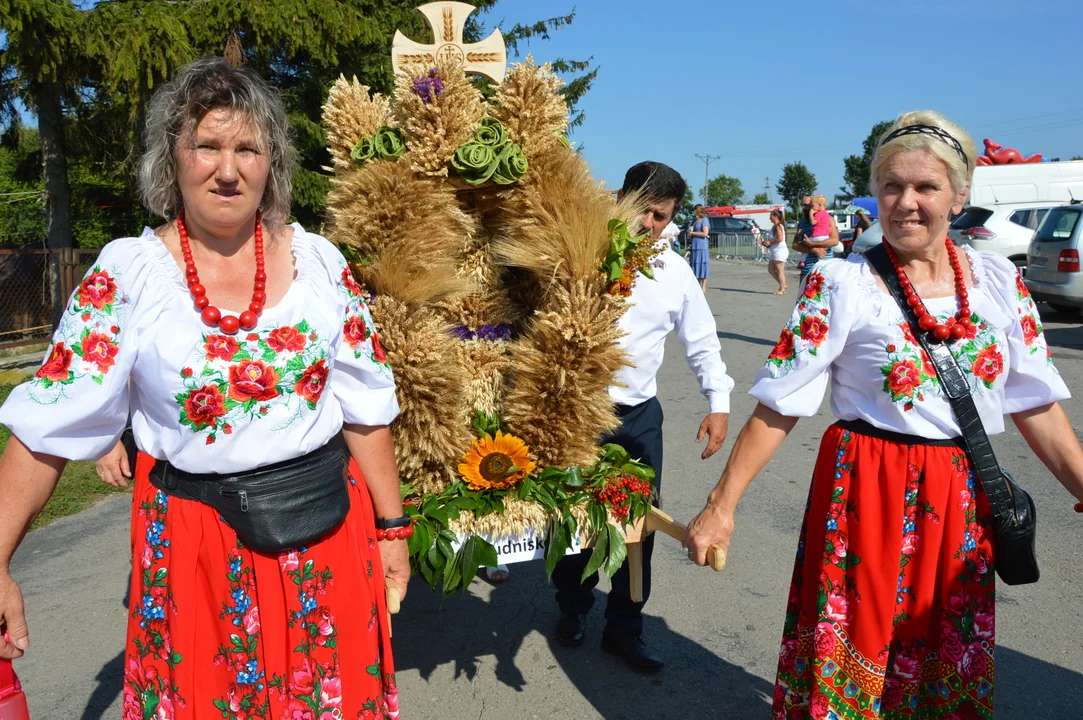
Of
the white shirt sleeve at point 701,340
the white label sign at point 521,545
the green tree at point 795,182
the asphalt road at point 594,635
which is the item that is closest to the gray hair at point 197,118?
the white label sign at point 521,545

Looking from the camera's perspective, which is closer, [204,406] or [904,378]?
[204,406]

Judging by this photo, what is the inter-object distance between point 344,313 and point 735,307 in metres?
13.5

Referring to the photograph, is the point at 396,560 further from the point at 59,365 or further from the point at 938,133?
the point at 938,133

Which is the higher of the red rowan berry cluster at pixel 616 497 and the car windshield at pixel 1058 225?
the car windshield at pixel 1058 225

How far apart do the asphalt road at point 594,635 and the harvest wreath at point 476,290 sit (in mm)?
820

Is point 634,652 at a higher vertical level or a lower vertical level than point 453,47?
lower

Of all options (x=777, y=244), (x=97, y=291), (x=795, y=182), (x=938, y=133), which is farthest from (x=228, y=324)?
(x=795, y=182)

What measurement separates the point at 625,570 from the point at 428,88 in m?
1.96

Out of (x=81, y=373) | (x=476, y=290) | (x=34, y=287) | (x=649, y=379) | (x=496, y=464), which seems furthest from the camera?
(x=34, y=287)

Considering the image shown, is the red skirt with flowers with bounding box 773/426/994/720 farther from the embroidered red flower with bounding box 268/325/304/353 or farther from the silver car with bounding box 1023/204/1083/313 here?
the silver car with bounding box 1023/204/1083/313

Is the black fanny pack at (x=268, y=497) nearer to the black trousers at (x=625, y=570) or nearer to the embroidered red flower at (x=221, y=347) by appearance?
the embroidered red flower at (x=221, y=347)

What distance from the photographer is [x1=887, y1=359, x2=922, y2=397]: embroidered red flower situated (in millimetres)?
2086

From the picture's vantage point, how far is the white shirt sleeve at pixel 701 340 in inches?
130

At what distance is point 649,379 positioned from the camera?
3.25 m
